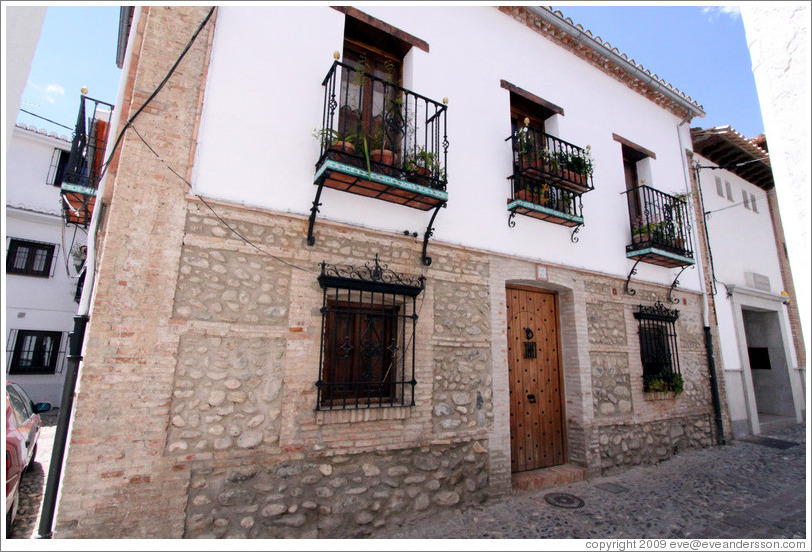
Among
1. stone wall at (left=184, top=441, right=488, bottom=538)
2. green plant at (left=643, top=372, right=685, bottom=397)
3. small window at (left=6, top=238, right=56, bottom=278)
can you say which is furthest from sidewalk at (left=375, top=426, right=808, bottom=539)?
small window at (left=6, top=238, right=56, bottom=278)

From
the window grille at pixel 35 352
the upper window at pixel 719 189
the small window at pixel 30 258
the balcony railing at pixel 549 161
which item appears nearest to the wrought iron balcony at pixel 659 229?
the balcony railing at pixel 549 161

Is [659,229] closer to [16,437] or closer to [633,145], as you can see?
[633,145]

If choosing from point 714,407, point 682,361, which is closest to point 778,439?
point 714,407

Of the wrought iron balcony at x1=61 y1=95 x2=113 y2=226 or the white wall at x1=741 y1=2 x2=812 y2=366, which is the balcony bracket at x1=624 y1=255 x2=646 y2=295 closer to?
the white wall at x1=741 y1=2 x2=812 y2=366

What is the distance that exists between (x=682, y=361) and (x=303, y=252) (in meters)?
7.01

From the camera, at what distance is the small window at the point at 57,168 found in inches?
470

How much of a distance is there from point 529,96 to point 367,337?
4633 millimetres

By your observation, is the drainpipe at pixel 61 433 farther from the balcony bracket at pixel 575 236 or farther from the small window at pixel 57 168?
the small window at pixel 57 168

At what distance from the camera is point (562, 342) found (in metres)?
6.10

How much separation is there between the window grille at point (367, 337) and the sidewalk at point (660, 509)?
54.0 inches

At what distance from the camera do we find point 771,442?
768 centimetres

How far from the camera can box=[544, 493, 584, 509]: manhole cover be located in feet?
15.4

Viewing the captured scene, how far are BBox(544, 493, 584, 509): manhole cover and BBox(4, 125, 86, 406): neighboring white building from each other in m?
12.0

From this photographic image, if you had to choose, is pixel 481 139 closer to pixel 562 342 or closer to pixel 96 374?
pixel 562 342
